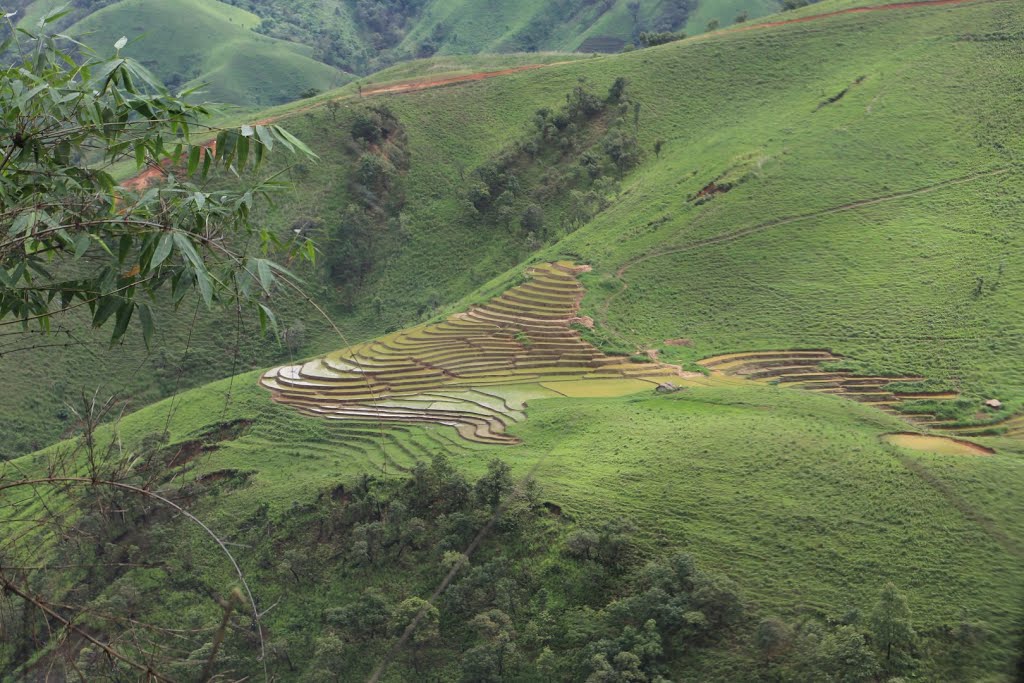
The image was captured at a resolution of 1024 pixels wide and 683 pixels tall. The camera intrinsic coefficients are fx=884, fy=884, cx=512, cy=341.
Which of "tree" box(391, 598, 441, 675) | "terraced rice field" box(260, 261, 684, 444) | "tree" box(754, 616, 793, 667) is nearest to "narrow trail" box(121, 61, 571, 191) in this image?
"terraced rice field" box(260, 261, 684, 444)

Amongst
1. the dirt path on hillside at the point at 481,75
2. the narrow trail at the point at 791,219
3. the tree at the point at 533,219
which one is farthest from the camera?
the dirt path on hillside at the point at 481,75

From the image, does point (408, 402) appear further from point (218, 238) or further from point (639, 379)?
point (218, 238)

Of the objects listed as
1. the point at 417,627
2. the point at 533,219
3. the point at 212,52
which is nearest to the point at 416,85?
the point at 533,219

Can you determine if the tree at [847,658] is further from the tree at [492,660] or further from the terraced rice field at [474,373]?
the terraced rice field at [474,373]

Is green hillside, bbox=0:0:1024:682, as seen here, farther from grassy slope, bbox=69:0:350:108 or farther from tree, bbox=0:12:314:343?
→ grassy slope, bbox=69:0:350:108

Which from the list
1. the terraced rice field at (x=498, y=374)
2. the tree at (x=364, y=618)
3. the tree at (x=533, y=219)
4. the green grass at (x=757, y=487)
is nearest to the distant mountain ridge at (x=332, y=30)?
the tree at (x=533, y=219)

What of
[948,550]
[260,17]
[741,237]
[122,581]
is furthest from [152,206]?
[260,17]

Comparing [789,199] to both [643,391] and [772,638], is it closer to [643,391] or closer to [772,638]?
[643,391]
